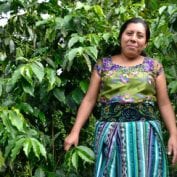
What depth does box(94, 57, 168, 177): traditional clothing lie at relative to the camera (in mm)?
2146

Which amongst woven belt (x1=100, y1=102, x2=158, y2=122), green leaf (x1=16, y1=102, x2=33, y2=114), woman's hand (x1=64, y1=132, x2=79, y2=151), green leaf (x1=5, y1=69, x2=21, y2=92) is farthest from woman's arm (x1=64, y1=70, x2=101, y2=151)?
green leaf (x1=5, y1=69, x2=21, y2=92)

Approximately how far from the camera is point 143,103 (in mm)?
2166

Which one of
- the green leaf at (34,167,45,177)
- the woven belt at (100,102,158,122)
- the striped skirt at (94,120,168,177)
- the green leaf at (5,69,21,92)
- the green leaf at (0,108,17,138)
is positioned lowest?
the green leaf at (34,167,45,177)

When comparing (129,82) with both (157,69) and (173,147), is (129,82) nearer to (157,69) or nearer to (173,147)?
(157,69)

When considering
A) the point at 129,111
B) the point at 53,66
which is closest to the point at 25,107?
the point at 53,66

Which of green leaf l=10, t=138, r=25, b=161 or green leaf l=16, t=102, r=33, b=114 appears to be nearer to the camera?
green leaf l=10, t=138, r=25, b=161

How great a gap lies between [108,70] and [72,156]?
41 cm

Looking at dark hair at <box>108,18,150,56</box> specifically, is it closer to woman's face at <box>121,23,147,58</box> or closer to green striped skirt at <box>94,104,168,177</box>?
woman's face at <box>121,23,147,58</box>

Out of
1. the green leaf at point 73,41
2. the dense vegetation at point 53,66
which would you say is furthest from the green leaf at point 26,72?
the green leaf at point 73,41

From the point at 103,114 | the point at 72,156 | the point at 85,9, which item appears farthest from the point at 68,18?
the point at 72,156

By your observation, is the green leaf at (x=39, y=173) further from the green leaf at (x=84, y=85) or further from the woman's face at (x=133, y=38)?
the woman's face at (x=133, y=38)

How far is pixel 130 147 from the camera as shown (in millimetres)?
2150

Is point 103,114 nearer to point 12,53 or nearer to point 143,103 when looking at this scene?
point 143,103

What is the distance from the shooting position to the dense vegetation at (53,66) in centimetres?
220
